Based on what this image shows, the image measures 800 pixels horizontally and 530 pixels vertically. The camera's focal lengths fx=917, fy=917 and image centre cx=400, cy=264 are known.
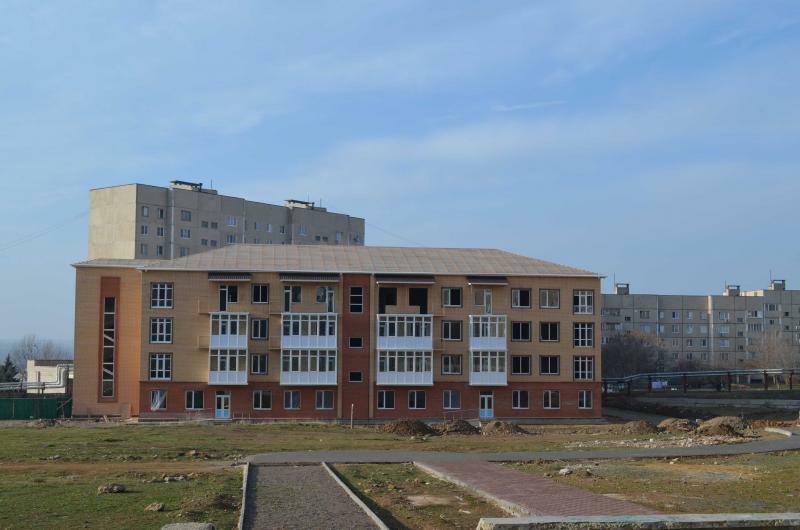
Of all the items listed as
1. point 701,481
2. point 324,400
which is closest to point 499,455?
point 701,481

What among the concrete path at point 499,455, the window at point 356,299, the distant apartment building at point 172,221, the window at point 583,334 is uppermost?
the distant apartment building at point 172,221

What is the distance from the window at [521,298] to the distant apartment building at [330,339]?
70 millimetres

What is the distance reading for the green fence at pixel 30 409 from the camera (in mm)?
61750

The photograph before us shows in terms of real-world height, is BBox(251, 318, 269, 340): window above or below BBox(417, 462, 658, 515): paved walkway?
above

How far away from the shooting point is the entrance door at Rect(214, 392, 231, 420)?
201ft

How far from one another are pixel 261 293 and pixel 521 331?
59.7 ft

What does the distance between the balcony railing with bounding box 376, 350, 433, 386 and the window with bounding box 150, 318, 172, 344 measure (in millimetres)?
14213

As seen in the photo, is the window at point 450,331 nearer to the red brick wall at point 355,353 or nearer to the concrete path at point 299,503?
the red brick wall at point 355,353

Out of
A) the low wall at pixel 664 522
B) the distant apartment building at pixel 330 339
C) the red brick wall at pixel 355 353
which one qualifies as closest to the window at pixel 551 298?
the distant apartment building at pixel 330 339

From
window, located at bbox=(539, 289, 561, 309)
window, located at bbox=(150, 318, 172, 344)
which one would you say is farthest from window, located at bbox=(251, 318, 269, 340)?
window, located at bbox=(539, 289, 561, 309)

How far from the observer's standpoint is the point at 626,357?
113m

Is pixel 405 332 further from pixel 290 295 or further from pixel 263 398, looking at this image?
pixel 263 398

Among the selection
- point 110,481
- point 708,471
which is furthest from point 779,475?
point 110,481

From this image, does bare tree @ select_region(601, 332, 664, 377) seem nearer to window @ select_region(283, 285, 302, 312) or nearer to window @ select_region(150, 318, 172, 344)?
window @ select_region(283, 285, 302, 312)
